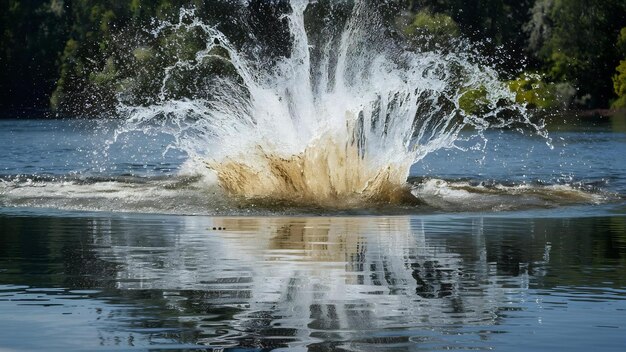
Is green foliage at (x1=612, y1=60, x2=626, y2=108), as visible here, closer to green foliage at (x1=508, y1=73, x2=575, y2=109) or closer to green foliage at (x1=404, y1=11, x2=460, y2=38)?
green foliage at (x1=508, y1=73, x2=575, y2=109)

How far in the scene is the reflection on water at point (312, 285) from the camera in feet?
31.4

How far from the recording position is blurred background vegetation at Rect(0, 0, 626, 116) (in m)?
80.6

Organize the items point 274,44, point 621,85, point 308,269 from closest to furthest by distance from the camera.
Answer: point 308,269, point 274,44, point 621,85

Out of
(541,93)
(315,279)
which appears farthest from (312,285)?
(541,93)

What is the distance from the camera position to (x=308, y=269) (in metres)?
12.8

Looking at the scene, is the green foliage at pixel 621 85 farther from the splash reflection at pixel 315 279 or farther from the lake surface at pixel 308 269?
Result: the splash reflection at pixel 315 279

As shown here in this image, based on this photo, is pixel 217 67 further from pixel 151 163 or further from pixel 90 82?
pixel 151 163

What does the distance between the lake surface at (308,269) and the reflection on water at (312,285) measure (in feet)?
0.07

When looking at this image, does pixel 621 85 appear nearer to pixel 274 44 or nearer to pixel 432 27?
pixel 432 27

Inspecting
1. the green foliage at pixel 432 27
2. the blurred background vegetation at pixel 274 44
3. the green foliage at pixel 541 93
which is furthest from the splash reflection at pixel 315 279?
the green foliage at pixel 432 27

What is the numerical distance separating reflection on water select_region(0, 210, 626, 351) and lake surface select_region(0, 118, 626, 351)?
2 cm

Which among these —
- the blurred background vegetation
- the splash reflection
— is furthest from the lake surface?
the blurred background vegetation

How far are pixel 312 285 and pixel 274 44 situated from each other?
69.6 meters

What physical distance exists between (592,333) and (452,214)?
32.4 ft
